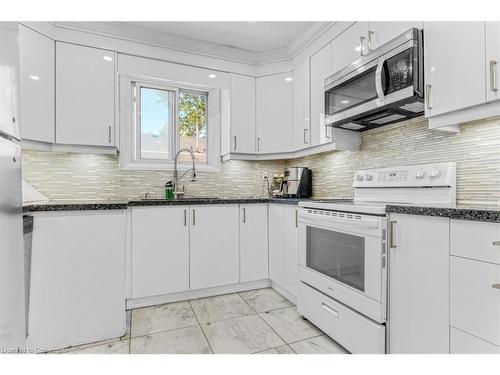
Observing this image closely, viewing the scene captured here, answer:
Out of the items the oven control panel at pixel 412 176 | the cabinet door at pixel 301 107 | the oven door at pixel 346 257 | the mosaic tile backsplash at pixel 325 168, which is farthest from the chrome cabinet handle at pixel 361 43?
the oven door at pixel 346 257

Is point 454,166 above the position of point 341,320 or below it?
above

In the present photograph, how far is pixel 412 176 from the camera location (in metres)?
1.79

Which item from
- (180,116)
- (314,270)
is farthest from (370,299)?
(180,116)

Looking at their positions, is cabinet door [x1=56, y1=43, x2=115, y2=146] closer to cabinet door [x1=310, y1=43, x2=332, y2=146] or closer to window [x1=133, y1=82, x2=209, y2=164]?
window [x1=133, y1=82, x2=209, y2=164]

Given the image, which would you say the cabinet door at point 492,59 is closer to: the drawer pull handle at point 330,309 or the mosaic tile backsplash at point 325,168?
the mosaic tile backsplash at point 325,168

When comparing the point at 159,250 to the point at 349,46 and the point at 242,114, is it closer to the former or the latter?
the point at 242,114

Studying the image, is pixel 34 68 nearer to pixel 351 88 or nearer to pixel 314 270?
pixel 351 88

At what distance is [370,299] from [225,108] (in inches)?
93.7

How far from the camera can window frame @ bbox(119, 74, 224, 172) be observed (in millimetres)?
2756

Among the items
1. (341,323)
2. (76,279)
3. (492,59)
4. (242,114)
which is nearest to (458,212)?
(492,59)

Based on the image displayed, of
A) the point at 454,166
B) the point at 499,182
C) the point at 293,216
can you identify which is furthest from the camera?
the point at 293,216

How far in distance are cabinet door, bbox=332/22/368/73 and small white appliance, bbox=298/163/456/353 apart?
2.94ft

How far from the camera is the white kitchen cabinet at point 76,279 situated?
1630mm

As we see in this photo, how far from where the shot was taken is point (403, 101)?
1665 mm
